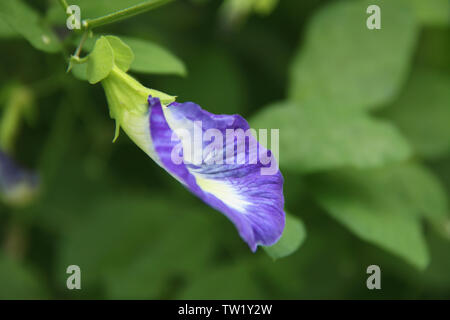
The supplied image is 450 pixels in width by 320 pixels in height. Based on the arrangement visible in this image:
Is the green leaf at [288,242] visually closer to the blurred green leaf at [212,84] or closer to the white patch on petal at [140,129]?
the white patch on petal at [140,129]

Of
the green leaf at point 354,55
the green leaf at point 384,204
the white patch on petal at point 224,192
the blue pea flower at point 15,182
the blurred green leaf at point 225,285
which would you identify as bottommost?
the blurred green leaf at point 225,285

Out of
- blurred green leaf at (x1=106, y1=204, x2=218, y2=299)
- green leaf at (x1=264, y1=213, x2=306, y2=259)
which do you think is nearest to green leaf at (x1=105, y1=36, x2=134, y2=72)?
green leaf at (x1=264, y1=213, x2=306, y2=259)

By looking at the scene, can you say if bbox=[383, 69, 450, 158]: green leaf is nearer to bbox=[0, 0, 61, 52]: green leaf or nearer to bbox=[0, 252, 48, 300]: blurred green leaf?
bbox=[0, 0, 61, 52]: green leaf

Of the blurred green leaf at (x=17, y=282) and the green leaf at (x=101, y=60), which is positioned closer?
the green leaf at (x=101, y=60)

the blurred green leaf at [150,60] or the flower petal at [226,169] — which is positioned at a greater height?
the blurred green leaf at [150,60]

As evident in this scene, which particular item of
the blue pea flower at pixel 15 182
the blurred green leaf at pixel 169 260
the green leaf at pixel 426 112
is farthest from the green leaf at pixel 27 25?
the green leaf at pixel 426 112

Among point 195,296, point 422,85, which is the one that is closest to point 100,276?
point 195,296
